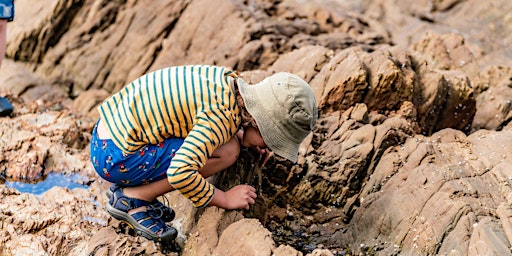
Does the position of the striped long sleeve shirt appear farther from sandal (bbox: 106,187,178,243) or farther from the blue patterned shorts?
sandal (bbox: 106,187,178,243)

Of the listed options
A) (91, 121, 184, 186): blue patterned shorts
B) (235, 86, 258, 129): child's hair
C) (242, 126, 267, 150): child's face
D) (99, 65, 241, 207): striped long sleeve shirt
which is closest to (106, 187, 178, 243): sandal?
(91, 121, 184, 186): blue patterned shorts

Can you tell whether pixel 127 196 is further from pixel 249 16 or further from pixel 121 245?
pixel 249 16

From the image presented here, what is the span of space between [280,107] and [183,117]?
65 cm

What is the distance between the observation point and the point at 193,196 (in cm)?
404

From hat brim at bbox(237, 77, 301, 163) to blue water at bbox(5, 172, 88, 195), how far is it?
2.02 m

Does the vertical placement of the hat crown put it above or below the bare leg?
above

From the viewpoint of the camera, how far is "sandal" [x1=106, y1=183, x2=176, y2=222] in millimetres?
4359

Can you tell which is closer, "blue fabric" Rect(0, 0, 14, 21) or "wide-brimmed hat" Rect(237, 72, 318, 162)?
"wide-brimmed hat" Rect(237, 72, 318, 162)

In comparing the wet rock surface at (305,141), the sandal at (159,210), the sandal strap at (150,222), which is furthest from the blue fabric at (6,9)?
the sandal strap at (150,222)

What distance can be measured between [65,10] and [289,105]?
5.14 meters

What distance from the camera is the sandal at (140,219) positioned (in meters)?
4.24

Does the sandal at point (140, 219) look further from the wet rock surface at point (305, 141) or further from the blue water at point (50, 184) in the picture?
the blue water at point (50, 184)

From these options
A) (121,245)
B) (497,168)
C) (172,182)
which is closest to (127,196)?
(121,245)

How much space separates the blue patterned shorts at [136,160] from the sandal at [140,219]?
0.50 ft
